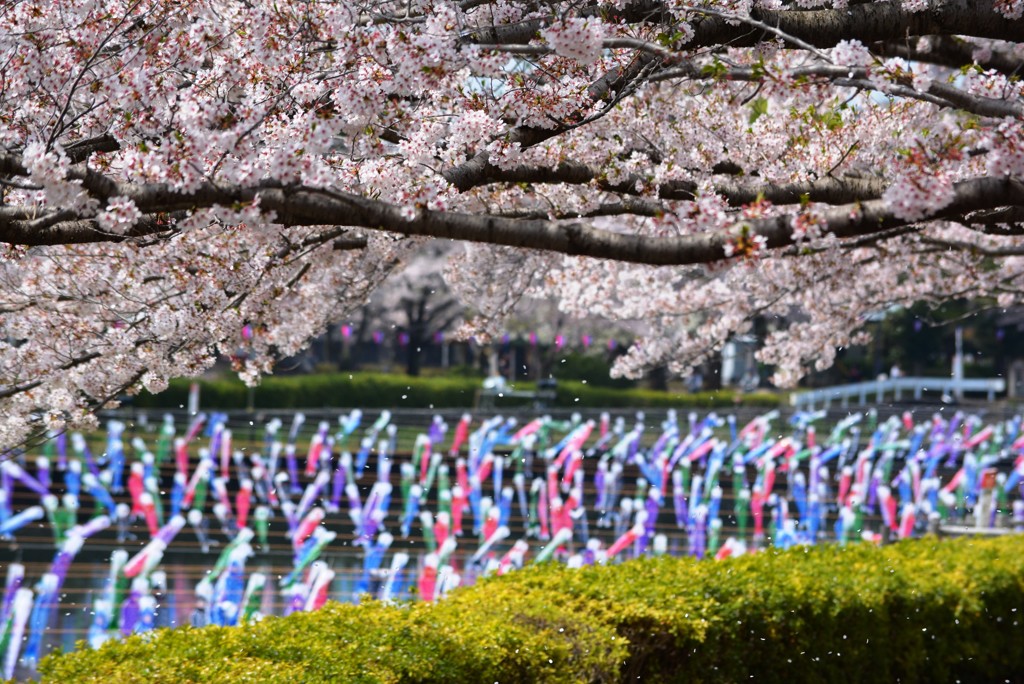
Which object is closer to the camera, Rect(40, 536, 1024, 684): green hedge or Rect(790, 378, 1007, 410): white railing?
Rect(40, 536, 1024, 684): green hedge

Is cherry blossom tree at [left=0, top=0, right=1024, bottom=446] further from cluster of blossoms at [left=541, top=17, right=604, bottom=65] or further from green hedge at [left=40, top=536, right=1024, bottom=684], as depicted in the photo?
green hedge at [left=40, top=536, right=1024, bottom=684]

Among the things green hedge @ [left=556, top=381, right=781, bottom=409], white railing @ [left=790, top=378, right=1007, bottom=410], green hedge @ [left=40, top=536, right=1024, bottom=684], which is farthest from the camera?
white railing @ [left=790, top=378, right=1007, bottom=410]

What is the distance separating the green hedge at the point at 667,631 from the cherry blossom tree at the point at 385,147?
1464 millimetres

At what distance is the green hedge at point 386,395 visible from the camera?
24016 mm

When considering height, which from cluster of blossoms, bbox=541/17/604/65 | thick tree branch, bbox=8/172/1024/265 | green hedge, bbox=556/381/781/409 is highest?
cluster of blossoms, bbox=541/17/604/65

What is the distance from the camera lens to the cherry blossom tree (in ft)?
10.9

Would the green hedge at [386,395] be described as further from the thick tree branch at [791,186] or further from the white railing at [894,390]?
the thick tree branch at [791,186]

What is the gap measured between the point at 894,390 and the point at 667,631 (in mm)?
31576

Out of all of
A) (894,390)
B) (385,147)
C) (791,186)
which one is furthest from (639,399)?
(385,147)

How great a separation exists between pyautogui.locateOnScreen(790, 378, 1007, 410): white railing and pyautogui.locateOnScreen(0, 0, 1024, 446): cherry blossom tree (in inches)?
1006

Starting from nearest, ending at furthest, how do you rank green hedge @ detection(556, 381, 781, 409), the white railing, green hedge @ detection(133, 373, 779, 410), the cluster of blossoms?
the cluster of blossoms, green hedge @ detection(133, 373, 779, 410), green hedge @ detection(556, 381, 781, 409), the white railing

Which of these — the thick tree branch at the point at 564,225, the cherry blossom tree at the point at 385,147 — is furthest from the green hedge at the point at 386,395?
the thick tree branch at the point at 564,225

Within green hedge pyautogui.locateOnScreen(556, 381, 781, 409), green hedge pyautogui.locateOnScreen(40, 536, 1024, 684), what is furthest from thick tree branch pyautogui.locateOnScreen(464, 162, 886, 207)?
green hedge pyautogui.locateOnScreen(556, 381, 781, 409)

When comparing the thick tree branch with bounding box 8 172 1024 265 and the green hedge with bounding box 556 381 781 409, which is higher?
the thick tree branch with bounding box 8 172 1024 265
